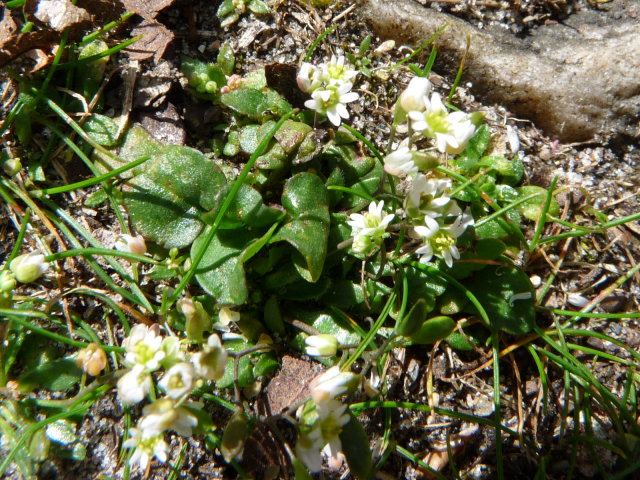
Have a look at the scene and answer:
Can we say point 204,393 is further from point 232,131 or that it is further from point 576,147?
point 576,147

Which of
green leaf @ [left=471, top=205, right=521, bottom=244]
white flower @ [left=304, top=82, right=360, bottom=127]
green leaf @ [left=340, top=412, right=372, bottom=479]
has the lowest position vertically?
green leaf @ [left=340, top=412, right=372, bottom=479]

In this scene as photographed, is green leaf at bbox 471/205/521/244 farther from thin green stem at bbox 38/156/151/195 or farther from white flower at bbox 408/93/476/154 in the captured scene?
thin green stem at bbox 38/156/151/195

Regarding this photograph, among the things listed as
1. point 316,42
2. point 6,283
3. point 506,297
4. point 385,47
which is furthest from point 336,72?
point 6,283

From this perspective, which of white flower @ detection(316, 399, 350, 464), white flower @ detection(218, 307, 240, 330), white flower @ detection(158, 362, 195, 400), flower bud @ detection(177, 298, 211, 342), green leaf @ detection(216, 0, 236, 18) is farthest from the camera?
green leaf @ detection(216, 0, 236, 18)

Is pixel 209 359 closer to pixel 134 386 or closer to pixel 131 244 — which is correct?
pixel 134 386

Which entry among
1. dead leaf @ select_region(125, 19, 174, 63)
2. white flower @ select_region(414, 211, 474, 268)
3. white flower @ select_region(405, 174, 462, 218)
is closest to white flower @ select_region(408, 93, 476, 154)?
white flower @ select_region(405, 174, 462, 218)

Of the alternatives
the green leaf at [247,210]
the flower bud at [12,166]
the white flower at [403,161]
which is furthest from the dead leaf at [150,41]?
the white flower at [403,161]

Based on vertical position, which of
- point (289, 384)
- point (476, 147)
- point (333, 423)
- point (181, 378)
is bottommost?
point (289, 384)

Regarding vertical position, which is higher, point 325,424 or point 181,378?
point 181,378
